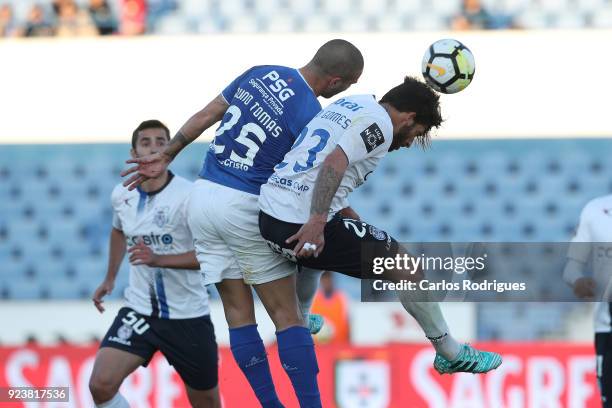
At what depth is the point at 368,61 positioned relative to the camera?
522 inches

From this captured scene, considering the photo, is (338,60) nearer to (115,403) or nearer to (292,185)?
(292,185)

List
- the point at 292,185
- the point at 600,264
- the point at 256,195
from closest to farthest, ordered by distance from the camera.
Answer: the point at 292,185
the point at 256,195
the point at 600,264

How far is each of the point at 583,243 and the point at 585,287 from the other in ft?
1.44

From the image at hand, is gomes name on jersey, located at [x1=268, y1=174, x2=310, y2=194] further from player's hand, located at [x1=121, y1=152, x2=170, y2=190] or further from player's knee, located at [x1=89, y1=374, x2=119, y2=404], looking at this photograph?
player's knee, located at [x1=89, y1=374, x2=119, y2=404]

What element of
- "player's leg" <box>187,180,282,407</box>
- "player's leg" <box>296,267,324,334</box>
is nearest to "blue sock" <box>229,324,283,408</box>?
"player's leg" <box>187,180,282,407</box>

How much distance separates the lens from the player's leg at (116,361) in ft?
22.8

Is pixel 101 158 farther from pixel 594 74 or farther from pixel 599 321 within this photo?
pixel 599 321

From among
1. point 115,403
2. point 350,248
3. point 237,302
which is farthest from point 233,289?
point 115,403

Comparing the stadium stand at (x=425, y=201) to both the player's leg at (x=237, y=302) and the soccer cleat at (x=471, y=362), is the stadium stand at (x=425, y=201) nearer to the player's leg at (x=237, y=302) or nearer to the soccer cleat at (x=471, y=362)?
the soccer cleat at (x=471, y=362)

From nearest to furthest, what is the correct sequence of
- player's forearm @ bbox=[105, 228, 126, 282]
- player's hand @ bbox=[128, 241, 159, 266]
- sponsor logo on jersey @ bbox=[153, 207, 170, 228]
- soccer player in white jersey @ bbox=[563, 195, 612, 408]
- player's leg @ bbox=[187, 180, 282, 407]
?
player's leg @ bbox=[187, 180, 282, 407] → player's hand @ bbox=[128, 241, 159, 266] → sponsor logo on jersey @ bbox=[153, 207, 170, 228] → soccer player in white jersey @ bbox=[563, 195, 612, 408] → player's forearm @ bbox=[105, 228, 126, 282]

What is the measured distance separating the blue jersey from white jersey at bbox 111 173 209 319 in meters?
1.22

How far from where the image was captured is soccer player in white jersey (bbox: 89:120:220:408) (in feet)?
23.2

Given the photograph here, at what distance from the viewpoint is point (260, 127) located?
586cm

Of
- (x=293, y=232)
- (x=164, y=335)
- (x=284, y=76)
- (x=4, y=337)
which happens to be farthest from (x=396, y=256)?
(x=4, y=337)
